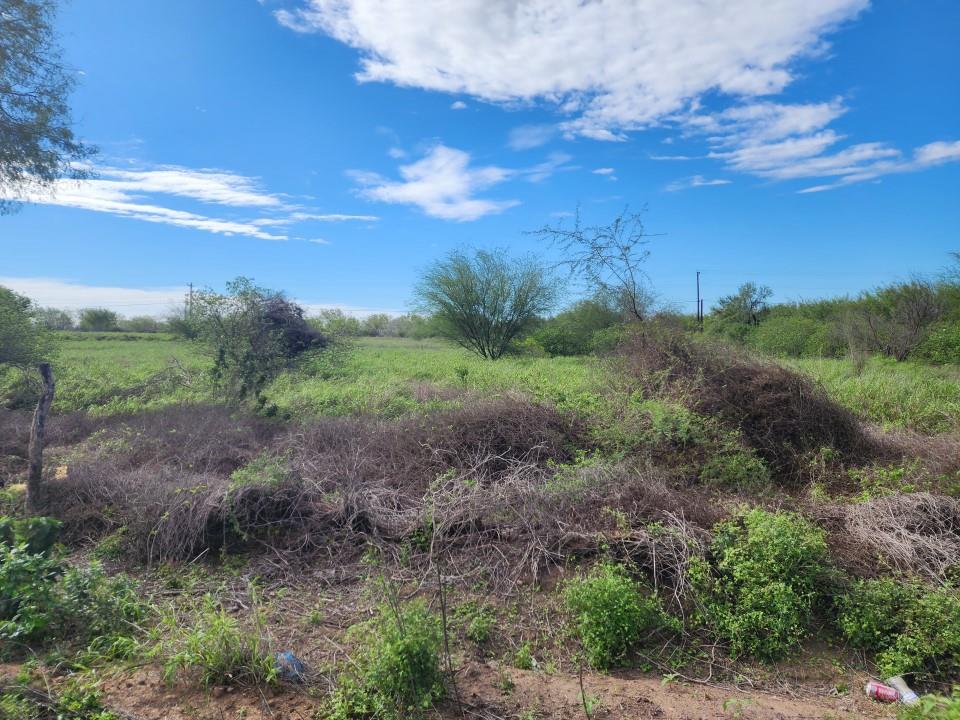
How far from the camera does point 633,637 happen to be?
3.71m

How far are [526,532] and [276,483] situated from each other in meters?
2.64

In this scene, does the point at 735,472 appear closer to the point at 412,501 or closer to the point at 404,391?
the point at 412,501

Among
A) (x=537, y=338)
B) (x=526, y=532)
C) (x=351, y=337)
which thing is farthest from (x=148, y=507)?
(x=537, y=338)

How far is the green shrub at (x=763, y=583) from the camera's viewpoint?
12.3ft

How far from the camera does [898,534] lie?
4.64m

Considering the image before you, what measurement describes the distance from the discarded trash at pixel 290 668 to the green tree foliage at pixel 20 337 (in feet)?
33.4

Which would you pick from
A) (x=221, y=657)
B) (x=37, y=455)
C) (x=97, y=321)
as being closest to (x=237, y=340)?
Answer: (x=37, y=455)

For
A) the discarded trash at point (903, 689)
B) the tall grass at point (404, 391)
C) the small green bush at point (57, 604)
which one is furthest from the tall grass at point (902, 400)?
the small green bush at point (57, 604)

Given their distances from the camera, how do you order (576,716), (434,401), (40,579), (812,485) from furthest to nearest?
(434,401)
(812,485)
(40,579)
(576,716)

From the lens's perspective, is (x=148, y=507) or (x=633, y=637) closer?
(x=633, y=637)

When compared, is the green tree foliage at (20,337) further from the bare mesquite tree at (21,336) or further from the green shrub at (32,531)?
the green shrub at (32,531)

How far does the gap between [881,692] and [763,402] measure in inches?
189

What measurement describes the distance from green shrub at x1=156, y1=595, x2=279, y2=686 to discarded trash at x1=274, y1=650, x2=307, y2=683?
2.3 inches

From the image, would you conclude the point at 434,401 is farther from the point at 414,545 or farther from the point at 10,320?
the point at 10,320
